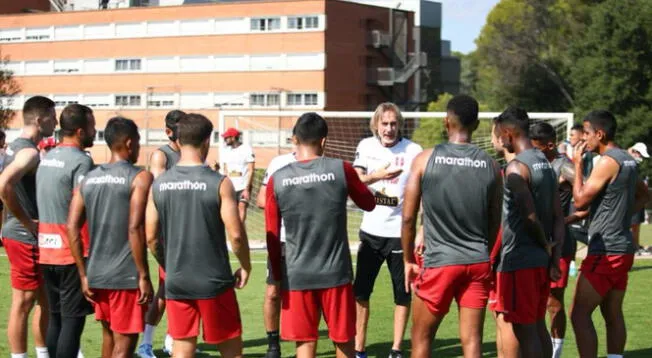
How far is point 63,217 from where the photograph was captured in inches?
329

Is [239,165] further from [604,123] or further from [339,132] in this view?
[339,132]

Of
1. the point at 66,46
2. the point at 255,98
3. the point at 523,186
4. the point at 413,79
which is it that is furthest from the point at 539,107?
the point at 523,186

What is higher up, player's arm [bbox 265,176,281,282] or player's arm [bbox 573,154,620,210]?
player's arm [bbox 573,154,620,210]

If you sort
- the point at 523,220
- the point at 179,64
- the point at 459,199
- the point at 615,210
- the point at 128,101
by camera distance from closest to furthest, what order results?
the point at 459,199 → the point at 523,220 → the point at 615,210 → the point at 179,64 → the point at 128,101

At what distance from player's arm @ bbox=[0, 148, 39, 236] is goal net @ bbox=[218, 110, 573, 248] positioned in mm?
4038

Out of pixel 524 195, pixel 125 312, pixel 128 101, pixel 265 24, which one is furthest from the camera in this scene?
pixel 128 101

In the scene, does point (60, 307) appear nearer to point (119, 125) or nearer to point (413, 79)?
point (119, 125)

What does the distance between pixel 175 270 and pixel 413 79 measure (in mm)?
74260

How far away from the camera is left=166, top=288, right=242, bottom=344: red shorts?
7309 mm

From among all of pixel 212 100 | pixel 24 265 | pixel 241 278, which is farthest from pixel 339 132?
pixel 212 100

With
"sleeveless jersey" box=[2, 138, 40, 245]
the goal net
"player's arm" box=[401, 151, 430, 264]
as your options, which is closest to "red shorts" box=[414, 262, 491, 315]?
"player's arm" box=[401, 151, 430, 264]

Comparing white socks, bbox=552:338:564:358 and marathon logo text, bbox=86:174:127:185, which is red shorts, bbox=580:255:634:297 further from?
marathon logo text, bbox=86:174:127:185

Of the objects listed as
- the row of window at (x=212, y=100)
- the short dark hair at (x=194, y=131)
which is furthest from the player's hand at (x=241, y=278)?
the row of window at (x=212, y=100)

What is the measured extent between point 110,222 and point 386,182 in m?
3.27
